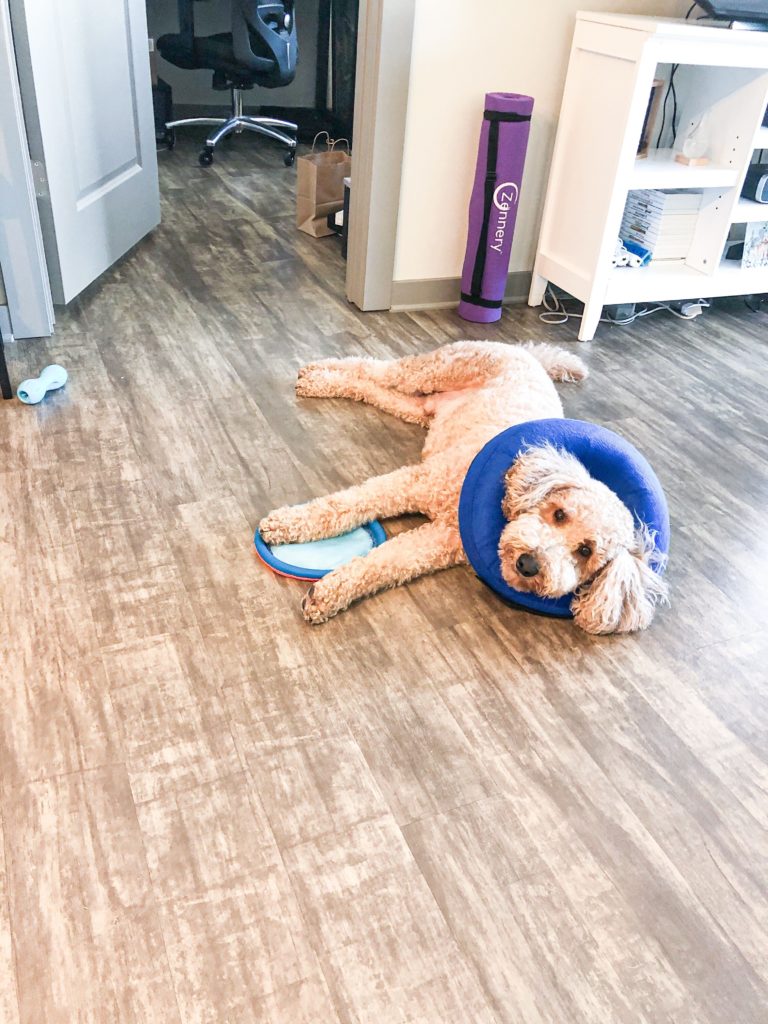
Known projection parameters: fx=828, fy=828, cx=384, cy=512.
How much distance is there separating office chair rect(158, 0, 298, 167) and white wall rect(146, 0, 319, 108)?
0.35 m

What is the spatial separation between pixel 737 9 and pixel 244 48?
7.79ft

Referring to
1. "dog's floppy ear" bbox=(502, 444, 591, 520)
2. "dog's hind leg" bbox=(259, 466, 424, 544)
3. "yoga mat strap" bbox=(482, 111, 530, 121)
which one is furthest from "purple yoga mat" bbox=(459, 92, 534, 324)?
"dog's floppy ear" bbox=(502, 444, 591, 520)

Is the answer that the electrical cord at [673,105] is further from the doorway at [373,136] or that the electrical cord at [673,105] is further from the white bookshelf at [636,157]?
the doorway at [373,136]

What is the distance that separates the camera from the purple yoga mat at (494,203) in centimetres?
262

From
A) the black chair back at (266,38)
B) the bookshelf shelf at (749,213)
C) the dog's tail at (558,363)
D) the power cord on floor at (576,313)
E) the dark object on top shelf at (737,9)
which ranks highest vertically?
the dark object on top shelf at (737,9)

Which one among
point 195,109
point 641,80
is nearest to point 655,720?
point 641,80

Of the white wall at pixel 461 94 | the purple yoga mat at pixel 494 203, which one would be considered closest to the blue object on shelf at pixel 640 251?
the white wall at pixel 461 94

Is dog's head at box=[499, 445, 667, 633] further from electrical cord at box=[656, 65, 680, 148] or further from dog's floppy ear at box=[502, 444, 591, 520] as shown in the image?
electrical cord at box=[656, 65, 680, 148]

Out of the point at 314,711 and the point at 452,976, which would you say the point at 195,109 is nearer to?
the point at 314,711

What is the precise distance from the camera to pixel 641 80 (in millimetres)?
2439

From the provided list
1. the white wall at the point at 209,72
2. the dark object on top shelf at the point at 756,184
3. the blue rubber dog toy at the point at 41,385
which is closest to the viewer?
the blue rubber dog toy at the point at 41,385

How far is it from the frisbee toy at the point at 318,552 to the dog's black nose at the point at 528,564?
0.36 m

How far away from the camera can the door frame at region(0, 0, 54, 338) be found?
7.16ft

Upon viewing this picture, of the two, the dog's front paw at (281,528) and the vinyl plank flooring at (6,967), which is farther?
the dog's front paw at (281,528)
